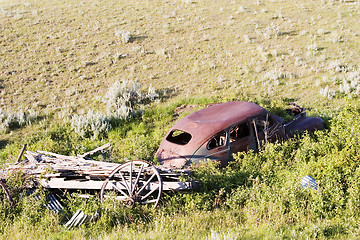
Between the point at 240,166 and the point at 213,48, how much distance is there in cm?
1175

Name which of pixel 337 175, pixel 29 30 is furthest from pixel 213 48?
pixel 337 175

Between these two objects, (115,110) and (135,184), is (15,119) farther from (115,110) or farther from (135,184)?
(135,184)

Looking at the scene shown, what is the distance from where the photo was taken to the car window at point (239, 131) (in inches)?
340

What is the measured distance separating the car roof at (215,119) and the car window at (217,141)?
144mm

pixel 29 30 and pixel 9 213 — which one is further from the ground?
pixel 29 30

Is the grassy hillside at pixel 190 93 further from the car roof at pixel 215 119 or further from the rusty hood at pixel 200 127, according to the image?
the car roof at pixel 215 119

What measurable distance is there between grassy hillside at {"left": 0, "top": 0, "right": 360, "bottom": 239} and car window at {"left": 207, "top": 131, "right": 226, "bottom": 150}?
0.56 meters

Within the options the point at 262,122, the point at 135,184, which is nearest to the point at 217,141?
the point at 262,122

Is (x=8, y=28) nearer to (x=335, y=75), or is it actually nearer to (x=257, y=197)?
(x=335, y=75)

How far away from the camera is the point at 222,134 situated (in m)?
8.26

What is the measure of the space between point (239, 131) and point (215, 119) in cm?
73

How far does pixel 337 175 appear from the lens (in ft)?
22.8

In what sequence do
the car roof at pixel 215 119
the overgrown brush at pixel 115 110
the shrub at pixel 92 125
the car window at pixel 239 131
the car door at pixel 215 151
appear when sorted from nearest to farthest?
the car door at pixel 215 151 → the car roof at pixel 215 119 → the car window at pixel 239 131 → the shrub at pixel 92 125 → the overgrown brush at pixel 115 110

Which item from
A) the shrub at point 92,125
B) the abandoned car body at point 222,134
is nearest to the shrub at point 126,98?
the shrub at point 92,125
